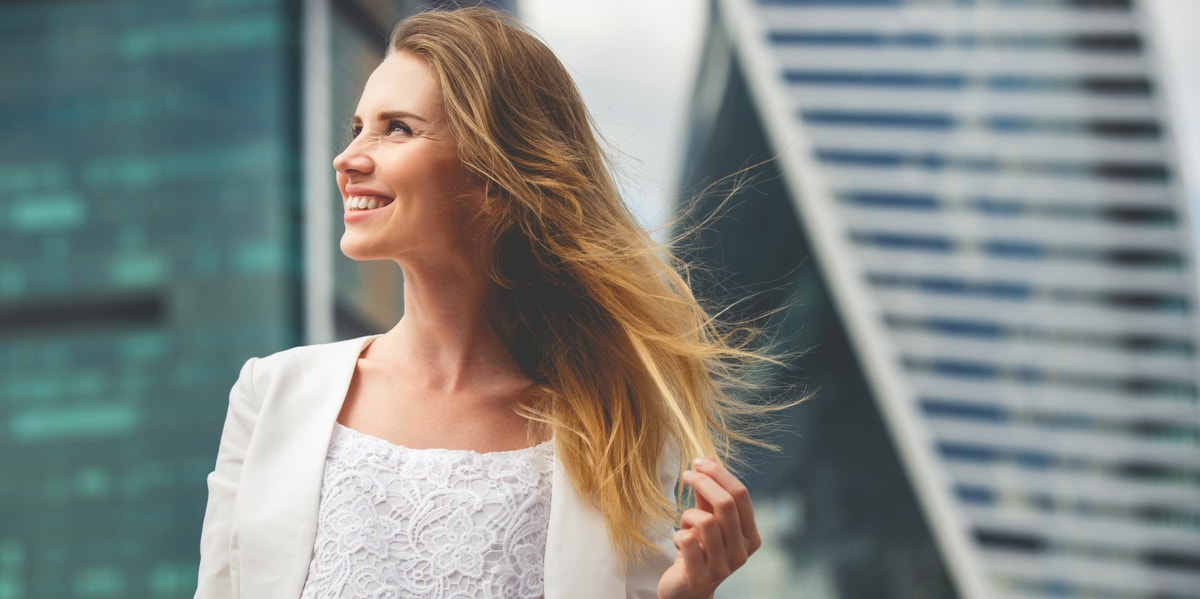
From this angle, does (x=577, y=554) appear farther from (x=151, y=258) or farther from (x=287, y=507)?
(x=151, y=258)

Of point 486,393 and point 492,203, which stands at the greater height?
point 492,203

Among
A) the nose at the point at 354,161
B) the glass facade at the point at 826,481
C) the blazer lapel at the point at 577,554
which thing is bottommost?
the glass facade at the point at 826,481

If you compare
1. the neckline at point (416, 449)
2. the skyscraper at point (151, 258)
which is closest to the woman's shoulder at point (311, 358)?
the neckline at point (416, 449)

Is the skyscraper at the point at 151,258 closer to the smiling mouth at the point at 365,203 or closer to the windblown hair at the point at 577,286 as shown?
the windblown hair at the point at 577,286

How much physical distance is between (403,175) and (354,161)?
10 centimetres

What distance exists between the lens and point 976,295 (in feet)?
188

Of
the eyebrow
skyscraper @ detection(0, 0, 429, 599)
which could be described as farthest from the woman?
skyscraper @ detection(0, 0, 429, 599)

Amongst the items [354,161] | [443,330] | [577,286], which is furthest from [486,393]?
[354,161]

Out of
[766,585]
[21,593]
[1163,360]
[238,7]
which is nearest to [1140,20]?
[1163,360]

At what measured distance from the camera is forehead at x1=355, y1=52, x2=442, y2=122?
8.23ft

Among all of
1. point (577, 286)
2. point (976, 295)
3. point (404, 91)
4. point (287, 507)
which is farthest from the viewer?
point (976, 295)

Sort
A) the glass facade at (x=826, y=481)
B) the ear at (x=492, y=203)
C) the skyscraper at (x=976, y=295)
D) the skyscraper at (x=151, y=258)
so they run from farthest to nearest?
1. the glass facade at (x=826, y=481)
2. the skyscraper at (x=151, y=258)
3. the skyscraper at (x=976, y=295)
4. the ear at (x=492, y=203)

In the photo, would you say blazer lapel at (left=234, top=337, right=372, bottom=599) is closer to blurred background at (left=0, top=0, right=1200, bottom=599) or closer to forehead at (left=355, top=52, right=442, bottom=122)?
forehead at (left=355, top=52, right=442, bottom=122)

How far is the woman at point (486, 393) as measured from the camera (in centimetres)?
232
